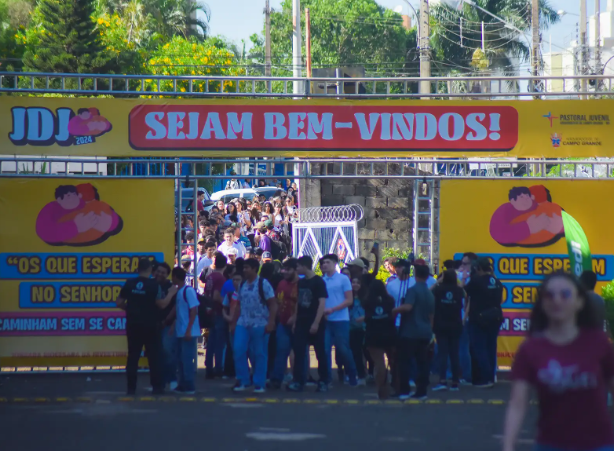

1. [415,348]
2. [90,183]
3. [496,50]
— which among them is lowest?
[415,348]

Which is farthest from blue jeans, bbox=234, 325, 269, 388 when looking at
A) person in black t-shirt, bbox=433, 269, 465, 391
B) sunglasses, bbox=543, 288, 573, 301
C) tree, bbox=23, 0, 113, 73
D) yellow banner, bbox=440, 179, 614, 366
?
tree, bbox=23, 0, 113, 73

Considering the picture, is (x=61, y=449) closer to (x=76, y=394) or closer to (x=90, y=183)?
(x=76, y=394)

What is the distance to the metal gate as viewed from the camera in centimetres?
1697

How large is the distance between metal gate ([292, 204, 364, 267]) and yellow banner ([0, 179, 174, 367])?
612cm

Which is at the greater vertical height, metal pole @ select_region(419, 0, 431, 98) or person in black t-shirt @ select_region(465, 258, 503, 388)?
metal pole @ select_region(419, 0, 431, 98)

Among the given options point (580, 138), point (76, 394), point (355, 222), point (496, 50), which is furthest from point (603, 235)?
point (496, 50)

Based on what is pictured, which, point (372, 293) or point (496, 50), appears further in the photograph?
point (496, 50)

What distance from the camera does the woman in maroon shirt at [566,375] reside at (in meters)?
3.80

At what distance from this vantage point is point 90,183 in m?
11.4

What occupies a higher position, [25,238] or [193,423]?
[25,238]

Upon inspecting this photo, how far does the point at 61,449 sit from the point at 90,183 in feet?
15.9

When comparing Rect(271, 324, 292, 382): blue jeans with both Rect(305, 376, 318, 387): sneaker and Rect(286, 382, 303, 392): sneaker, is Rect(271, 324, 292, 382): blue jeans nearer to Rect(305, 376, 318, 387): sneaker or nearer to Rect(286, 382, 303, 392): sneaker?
Rect(286, 382, 303, 392): sneaker

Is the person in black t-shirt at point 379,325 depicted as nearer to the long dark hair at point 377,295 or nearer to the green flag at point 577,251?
the long dark hair at point 377,295

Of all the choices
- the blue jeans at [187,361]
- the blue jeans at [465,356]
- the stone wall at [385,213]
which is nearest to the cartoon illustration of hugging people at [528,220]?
the blue jeans at [465,356]
